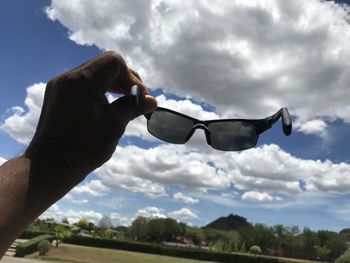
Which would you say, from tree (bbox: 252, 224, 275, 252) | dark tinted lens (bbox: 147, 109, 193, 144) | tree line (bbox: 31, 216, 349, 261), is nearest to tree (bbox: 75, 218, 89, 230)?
tree line (bbox: 31, 216, 349, 261)

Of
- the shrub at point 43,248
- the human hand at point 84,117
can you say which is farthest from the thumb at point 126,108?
the shrub at point 43,248

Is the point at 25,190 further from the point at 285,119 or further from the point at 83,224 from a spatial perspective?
the point at 83,224

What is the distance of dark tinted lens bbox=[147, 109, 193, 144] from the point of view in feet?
7.06

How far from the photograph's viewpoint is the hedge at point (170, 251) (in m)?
60.9

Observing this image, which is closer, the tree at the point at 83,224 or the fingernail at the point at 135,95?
the fingernail at the point at 135,95

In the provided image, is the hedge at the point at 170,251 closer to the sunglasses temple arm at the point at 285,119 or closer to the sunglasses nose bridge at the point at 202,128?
the sunglasses nose bridge at the point at 202,128

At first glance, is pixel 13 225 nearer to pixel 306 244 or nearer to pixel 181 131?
pixel 181 131

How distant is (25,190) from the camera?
1.18m

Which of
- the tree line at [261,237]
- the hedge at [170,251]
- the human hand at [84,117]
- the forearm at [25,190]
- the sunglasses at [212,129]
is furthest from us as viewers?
the tree line at [261,237]

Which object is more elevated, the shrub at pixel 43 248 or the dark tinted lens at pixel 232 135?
the shrub at pixel 43 248

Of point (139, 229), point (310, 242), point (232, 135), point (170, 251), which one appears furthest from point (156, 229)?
point (232, 135)

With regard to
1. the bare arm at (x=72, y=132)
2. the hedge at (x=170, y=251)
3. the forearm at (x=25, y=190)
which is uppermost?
the hedge at (x=170, y=251)

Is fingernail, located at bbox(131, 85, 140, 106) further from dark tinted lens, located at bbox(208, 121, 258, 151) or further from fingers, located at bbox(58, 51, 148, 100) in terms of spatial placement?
dark tinted lens, located at bbox(208, 121, 258, 151)

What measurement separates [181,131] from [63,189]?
978 mm
